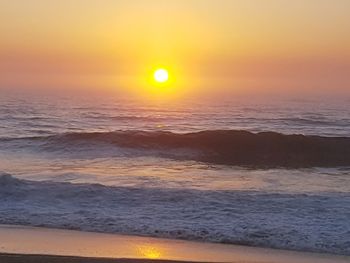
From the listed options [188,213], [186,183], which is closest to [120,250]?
[188,213]

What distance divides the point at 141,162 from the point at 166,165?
3.56 ft

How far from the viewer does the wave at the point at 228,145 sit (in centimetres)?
2138

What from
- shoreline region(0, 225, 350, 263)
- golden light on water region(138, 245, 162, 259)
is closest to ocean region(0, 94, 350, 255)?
shoreline region(0, 225, 350, 263)

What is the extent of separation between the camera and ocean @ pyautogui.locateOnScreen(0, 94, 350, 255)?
9.29m

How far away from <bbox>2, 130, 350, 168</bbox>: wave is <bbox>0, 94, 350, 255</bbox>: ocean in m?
0.04

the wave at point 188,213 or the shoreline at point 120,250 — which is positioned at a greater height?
the wave at point 188,213

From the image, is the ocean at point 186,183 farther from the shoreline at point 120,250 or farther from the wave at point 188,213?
the shoreline at point 120,250

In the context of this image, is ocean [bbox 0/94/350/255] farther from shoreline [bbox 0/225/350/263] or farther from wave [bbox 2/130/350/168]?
shoreline [bbox 0/225/350/263]

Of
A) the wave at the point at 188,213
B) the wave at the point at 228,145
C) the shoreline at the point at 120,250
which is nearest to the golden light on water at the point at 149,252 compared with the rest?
the shoreline at the point at 120,250

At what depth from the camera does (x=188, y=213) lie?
1043 cm

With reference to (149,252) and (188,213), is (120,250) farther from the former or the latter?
(188,213)

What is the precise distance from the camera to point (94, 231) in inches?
358

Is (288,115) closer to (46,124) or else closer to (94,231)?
(46,124)

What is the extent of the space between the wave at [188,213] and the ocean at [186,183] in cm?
2
